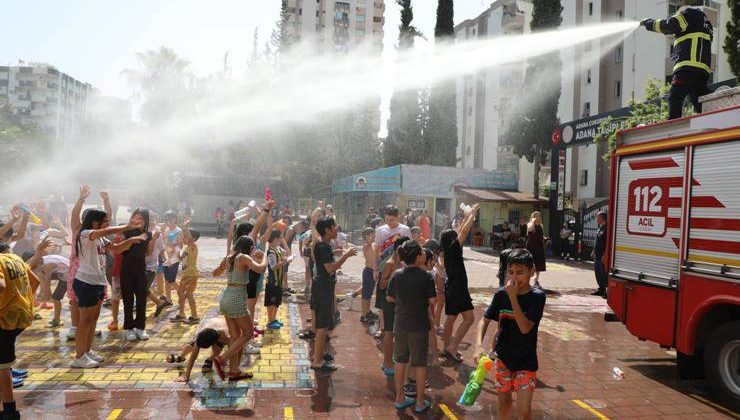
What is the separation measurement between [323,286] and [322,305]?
23 cm

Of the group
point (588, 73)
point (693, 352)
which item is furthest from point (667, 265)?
point (588, 73)

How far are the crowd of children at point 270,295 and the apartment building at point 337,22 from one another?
71512mm

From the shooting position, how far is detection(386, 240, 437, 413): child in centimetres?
496

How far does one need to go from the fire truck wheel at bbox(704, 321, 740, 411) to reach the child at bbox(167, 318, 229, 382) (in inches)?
202

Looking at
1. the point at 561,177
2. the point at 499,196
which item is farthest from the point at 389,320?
the point at 499,196

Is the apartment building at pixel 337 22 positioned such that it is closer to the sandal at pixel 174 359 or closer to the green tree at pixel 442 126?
the green tree at pixel 442 126

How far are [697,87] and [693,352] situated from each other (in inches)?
165

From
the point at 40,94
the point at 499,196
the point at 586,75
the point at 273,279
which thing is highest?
the point at 40,94

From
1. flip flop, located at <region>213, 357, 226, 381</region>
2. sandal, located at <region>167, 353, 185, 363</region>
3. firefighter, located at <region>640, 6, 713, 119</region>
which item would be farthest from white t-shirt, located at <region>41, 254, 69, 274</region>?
firefighter, located at <region>640, 6, 713, 119</region>

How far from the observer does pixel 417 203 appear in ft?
87.7

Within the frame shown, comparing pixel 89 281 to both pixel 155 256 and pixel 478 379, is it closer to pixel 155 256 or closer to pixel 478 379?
pixel 155 256

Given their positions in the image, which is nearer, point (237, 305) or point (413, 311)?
point (413, 311)

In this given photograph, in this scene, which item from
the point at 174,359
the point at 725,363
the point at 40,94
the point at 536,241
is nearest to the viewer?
the point at 725,363

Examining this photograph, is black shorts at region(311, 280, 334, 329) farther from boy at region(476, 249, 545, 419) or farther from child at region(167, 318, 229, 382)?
boy at region(476, 249, 545, 419)
